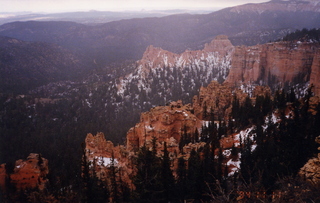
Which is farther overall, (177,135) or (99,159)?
(177,135)

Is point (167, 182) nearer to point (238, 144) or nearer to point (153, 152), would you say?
point (153, 152)

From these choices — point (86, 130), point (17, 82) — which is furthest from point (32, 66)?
point (86, 130)

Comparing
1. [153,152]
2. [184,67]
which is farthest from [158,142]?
[184,67]

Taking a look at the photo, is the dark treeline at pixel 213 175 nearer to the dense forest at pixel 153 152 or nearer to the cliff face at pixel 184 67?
the dense forest at pixel 153 152

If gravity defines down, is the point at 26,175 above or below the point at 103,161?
below

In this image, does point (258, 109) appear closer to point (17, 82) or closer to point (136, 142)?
point (136, 142)

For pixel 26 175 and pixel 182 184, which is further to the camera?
pixel 26 175

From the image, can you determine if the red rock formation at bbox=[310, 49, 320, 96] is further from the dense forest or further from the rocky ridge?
the rocky ridge

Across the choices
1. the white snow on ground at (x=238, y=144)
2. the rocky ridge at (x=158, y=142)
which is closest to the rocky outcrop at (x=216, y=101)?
the rocky ridge at (x=158, y=142)
